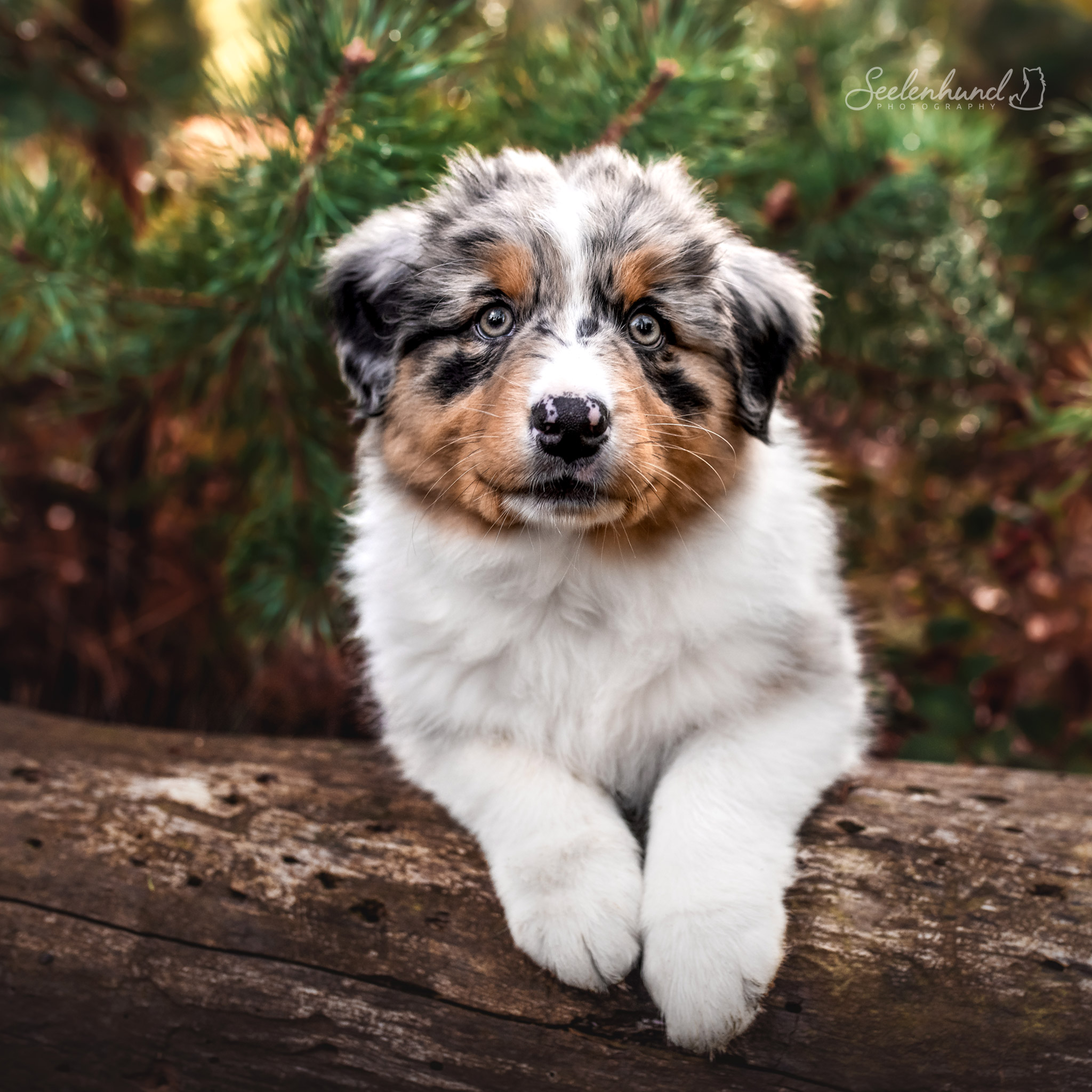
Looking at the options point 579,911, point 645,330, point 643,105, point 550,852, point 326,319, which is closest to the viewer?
point 579,911

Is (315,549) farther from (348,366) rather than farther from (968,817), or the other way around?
(968,817)

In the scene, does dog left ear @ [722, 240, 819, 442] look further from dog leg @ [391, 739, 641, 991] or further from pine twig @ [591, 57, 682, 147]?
dog leg @ [391, 739, 641, 991]

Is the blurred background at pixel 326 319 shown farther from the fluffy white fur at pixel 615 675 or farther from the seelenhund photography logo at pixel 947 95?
the fluffy white fur at pixel 615 675

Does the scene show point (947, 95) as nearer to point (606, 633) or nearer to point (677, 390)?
point (677, 390)

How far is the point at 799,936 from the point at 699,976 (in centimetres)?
29

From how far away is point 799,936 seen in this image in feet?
6.58

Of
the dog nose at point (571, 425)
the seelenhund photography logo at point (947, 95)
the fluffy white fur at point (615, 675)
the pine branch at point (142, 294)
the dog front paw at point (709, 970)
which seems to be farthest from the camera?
the seelenhund photography logo at point (947, 95)

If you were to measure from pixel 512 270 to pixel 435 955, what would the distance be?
1.50 metres

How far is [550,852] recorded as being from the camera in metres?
2.06

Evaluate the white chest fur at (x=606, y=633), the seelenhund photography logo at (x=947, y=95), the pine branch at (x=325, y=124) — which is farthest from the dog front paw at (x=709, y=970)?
the seelenhund photography logo at (x=947, y=95)

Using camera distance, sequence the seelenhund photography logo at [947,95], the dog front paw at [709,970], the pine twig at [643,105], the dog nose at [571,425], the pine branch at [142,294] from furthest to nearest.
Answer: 1. the seelenhund photography logo at [947,95]
2. the pine branch at [142,294]
3. the pine twig at [643,105]
4. the dog nose at [571,425]
5. the dog front paw at [709,970]

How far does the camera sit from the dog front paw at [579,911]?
6.30 feet

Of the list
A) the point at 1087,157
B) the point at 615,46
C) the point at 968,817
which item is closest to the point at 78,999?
the point at 968,817

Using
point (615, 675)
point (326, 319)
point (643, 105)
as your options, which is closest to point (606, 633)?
point (615, 675)
